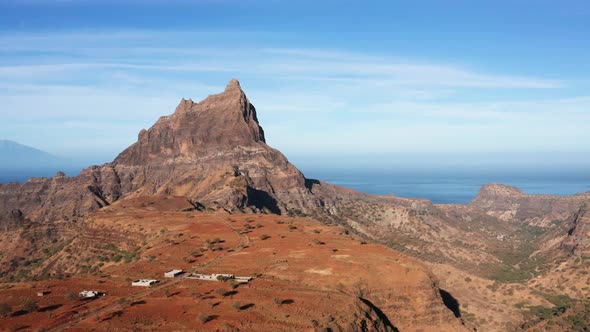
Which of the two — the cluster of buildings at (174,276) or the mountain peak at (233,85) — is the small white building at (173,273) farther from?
the mountain peak at (233,85)

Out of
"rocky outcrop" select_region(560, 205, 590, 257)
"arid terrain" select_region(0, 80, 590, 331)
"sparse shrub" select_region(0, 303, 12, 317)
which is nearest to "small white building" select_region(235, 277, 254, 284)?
"arid terrain" select_region(0, 80, 590, 331)

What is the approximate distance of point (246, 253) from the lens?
66.9 metres

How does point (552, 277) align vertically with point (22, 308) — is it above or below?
below

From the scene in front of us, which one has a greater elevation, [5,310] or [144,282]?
[144,282]

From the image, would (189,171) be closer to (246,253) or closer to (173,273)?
(246,253)

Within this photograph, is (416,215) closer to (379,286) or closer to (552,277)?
(552,277)

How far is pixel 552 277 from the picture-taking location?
108500 millimetres

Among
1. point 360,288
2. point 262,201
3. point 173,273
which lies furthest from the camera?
point 262,201

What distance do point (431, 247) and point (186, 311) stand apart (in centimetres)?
11258

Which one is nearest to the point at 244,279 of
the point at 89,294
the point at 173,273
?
the point at 173,273

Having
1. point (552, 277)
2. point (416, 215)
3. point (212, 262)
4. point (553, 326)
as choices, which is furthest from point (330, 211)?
point (212, 262)

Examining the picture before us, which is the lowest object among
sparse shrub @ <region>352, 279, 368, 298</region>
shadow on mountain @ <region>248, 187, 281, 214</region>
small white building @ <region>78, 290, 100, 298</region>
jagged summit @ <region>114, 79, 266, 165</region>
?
sparse shrub @ <region>352, 279, 368, 298</region>

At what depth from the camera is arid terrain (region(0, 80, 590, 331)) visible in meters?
45.1

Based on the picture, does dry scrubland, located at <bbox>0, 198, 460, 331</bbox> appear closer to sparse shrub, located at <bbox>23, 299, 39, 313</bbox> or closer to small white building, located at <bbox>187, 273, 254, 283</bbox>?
sparse shrub, located at <bbox>23, 299, 39, 313</bbox>
